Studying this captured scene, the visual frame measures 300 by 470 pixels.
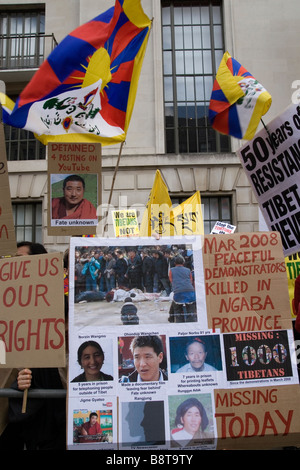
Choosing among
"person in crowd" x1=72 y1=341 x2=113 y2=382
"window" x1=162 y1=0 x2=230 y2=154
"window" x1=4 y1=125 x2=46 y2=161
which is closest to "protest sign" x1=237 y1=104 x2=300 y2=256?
"person in crowd" x1=72 y1=341 x2=113 y2=382

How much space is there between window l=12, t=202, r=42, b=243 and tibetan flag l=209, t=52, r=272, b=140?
34.5 ft

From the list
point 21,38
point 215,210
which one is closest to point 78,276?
point 215,210

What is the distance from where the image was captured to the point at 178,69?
589 inches

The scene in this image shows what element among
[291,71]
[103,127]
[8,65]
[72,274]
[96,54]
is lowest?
[72,274]

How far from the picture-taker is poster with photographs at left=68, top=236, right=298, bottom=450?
256 centimetres

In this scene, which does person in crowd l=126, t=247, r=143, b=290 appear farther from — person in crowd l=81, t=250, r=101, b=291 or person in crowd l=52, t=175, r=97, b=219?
person in crowd l=52, t=175, r=97, b=219

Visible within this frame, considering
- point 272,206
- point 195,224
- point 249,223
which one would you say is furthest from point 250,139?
point 249,223

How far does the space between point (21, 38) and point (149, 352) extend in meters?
14.8

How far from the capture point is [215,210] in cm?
1409

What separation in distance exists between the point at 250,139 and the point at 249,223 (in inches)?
379

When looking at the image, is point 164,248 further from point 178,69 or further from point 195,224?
point 178,69

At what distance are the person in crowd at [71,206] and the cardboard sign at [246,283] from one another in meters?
1.87

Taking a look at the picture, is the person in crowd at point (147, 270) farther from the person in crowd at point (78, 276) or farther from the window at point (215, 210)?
the window at point (215, 210)
